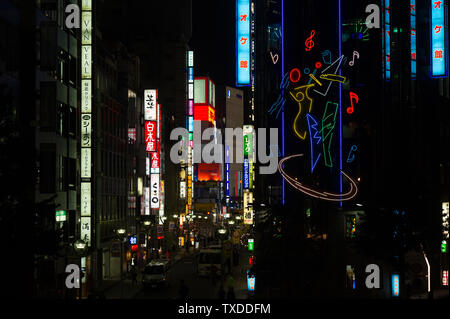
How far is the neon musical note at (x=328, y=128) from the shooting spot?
42531 millimetres

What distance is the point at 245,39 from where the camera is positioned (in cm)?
4191

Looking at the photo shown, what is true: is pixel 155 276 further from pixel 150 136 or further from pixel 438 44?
pixel 438 44

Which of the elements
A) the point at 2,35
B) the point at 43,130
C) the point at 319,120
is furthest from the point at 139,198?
the point at 2,35

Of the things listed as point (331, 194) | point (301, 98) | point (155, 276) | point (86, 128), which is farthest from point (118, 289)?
point (301, 98)

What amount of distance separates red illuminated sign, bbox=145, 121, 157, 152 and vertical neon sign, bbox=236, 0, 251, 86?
23.1 meters

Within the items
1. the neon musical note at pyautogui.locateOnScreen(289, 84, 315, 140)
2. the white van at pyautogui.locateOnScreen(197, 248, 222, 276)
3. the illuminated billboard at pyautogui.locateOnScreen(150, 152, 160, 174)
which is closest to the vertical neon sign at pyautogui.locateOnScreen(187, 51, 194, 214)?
the illuminated billboard at pyautogui.locateOnScreen(150, 152, 160, 174)

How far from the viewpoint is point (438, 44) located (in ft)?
134

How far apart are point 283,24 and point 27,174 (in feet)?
88.6

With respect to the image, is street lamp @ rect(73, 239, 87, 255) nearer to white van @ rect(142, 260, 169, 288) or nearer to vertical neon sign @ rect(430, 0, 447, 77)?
white van @ rect(142, 260, 169, 288)

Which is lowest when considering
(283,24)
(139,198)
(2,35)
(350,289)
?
(350,289)

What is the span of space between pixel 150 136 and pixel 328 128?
25.9 m

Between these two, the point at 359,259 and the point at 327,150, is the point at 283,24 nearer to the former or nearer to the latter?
the point at 327,150

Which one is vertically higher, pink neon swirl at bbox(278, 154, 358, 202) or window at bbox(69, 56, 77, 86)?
window at bbox(69, 56, 77, 86)

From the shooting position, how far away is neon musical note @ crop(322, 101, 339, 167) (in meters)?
42.5
